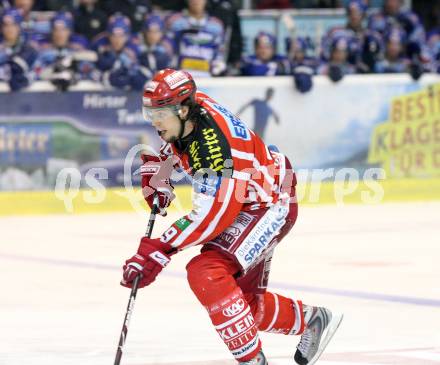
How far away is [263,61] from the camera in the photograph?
15.9 meters

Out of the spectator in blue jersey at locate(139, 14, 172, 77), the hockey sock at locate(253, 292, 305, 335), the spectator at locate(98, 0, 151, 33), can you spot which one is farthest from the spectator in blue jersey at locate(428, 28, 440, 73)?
the hockey sock at locate(253, 292, 305, 335)

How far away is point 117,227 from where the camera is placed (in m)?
13.6

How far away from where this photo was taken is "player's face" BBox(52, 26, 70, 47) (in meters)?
14.9

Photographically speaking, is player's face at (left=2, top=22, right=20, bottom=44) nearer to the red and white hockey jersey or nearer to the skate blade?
the skate blade

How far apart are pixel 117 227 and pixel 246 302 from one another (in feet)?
24.0

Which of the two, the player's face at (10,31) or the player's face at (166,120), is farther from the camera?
the player's face at (10,31)

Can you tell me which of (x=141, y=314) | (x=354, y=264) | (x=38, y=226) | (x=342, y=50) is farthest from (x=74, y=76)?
(x=141, y=314)

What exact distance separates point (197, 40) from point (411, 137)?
111 inches

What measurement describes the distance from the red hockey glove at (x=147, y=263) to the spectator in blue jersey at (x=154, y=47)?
9023 mm

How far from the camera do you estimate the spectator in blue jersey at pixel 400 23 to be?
1777 cm

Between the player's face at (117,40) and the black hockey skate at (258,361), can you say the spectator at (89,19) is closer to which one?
the player's face at (117,40)

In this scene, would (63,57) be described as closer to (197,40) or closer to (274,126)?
(197,40)

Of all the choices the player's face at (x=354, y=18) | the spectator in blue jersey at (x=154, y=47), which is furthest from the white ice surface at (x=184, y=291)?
the player's face at (x=354, y=18)

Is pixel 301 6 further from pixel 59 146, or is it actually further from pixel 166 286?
pixel 166 286
